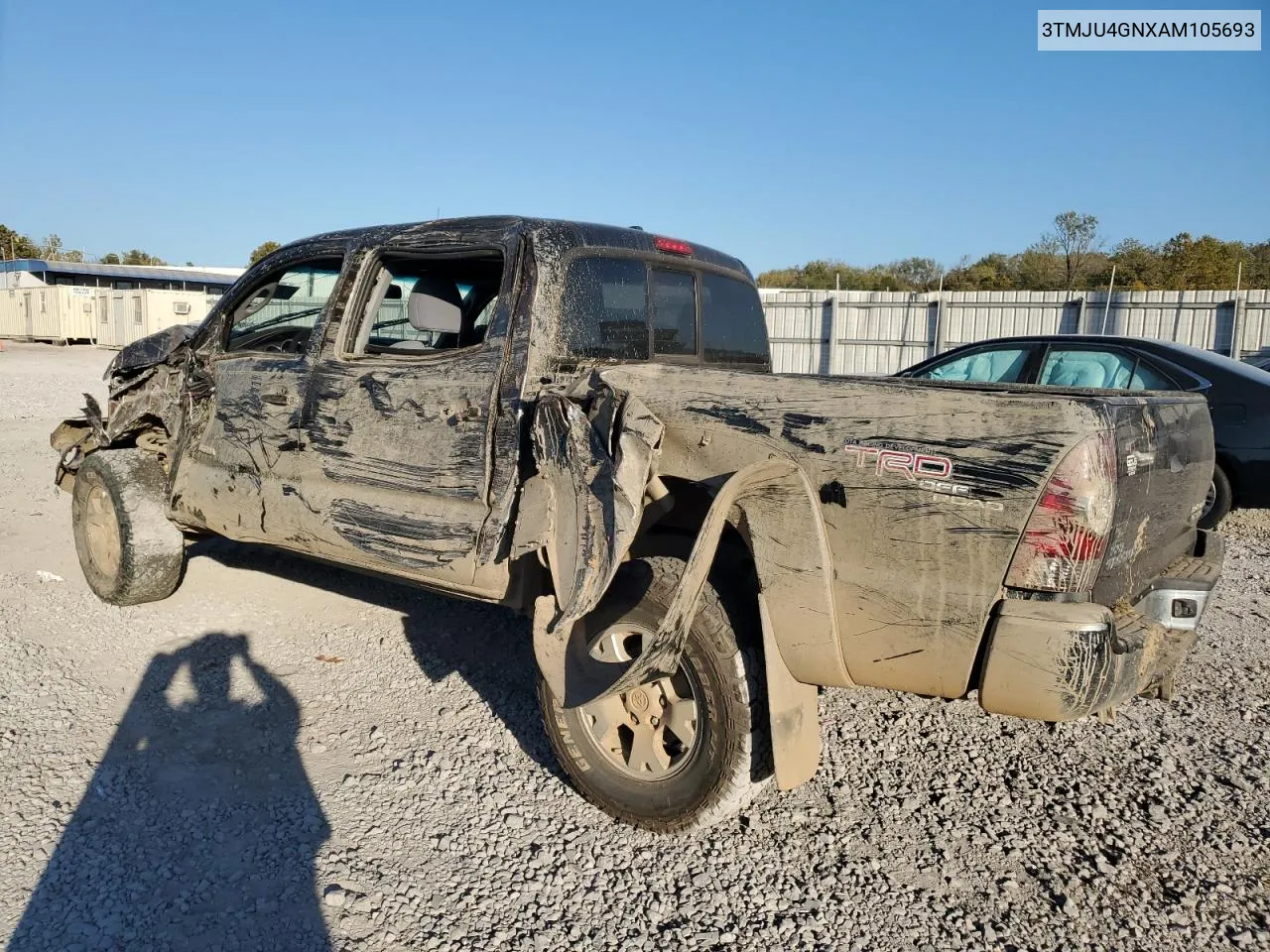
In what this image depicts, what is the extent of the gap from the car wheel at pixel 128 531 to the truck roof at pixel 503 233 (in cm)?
183

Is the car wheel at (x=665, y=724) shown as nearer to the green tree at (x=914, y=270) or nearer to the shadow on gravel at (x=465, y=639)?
the shadow on gravel at (x=465, y=639)

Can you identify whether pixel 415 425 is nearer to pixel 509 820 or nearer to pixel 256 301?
pixel 509 820

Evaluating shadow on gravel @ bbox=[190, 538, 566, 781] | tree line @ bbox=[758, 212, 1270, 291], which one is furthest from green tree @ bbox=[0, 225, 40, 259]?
shadow on gravel @ bbox=[190, 538, 566, 781]

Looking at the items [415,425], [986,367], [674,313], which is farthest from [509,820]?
[986,367]

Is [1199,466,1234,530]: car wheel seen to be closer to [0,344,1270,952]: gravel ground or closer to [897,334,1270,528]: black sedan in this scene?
[897,334,1270,528]: black sedan

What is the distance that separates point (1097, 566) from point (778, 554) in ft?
2.77

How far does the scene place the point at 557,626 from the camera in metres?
2.82

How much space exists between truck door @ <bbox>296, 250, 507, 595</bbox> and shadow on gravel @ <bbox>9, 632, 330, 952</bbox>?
853mm

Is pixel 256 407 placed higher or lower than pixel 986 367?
lower

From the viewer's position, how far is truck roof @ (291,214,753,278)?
3.52 metres

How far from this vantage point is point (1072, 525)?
→ 233cm

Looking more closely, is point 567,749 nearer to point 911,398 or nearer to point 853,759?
point 853,759

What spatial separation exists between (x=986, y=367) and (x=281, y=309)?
5418mm

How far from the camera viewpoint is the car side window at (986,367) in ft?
23.7
